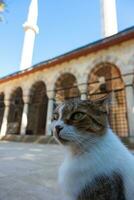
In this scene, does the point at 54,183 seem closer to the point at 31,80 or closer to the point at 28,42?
the point at 31,80

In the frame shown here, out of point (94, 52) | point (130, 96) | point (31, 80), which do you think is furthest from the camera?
point (31, 80)

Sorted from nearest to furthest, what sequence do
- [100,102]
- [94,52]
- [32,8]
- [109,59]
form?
1. [100,102]
2. [109,59]
3. [94,52]
4. [32,8]

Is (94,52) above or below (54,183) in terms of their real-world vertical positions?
above

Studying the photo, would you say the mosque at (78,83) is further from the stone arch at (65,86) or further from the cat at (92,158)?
the cat at (92,158)

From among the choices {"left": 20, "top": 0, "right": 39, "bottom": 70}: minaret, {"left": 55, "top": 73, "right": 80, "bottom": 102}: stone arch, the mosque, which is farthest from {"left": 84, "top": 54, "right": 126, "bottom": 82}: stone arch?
{"left": 20, "top": 0, "right": 39, "bottom": 70}: minaret

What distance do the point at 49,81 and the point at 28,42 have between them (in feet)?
56.7

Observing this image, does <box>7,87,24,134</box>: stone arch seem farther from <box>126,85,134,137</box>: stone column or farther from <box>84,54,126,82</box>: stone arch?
<box>126,85,134,137</box>: stone column

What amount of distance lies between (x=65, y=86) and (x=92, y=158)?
34.7 feet

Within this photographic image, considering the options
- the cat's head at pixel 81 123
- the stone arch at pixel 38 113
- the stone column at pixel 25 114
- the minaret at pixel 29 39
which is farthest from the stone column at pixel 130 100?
the minaret at pixel 29 39

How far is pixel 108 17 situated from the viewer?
18.2m

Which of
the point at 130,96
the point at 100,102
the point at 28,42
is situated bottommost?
Answer: the point at 100,102

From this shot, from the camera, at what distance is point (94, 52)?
8969 millimetres

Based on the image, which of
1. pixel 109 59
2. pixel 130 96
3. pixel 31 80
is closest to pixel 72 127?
pixel 130 96

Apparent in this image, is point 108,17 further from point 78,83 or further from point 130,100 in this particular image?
point 130,100
